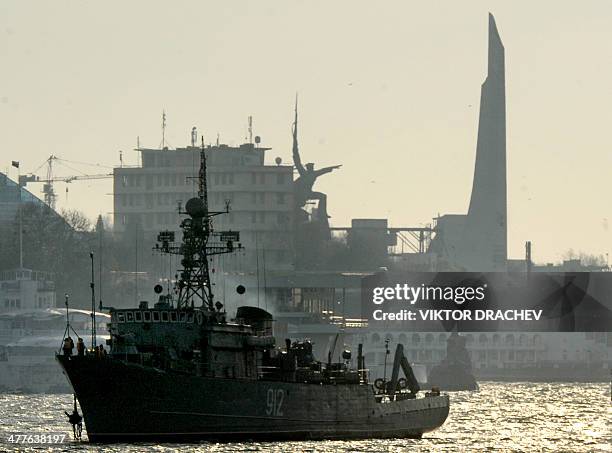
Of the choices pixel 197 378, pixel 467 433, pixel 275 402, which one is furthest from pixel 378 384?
pixel 197 378

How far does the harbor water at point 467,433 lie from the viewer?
126 metres

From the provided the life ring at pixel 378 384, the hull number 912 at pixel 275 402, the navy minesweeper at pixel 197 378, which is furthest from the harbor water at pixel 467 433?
the life ring at pixel 378 384

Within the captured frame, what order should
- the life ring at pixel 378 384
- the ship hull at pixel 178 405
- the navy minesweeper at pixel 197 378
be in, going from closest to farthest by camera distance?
the ship hull at pixel 178 405, the navy minesweeper at pixel 197 378, the life ring at pixel 378 384

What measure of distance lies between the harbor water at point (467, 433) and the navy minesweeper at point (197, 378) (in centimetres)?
130

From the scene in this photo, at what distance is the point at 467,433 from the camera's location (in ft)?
484

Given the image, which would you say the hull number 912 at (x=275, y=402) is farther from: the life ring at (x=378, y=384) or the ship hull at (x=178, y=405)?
the life ring at (x=378, y=384)

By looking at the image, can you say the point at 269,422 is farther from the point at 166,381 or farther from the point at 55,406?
the point at 55,406

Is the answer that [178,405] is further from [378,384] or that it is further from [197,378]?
[378,384]

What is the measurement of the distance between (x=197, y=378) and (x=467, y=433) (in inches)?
1056

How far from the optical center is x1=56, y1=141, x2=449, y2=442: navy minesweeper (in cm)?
12650

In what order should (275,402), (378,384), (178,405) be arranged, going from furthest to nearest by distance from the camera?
(378,384) → (275,402) → (178,405)

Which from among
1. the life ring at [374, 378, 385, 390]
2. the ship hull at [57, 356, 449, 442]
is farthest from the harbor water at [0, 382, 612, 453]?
the life ring at [374, 378, 385, 390]

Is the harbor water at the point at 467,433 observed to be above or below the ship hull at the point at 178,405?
below

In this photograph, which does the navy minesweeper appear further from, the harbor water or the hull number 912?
the harbor water
